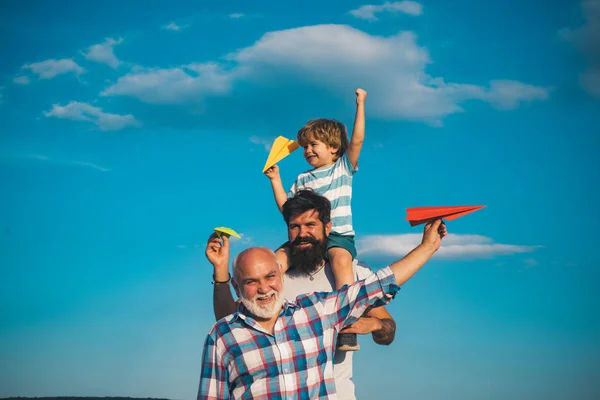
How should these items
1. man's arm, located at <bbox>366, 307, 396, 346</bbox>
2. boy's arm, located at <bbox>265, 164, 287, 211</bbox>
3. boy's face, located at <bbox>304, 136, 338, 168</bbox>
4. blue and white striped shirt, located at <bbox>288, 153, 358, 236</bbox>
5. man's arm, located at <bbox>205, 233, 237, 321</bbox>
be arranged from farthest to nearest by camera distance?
boy's arm, located at <bbox>265, 164, 287, 211</bbox> → boy's face, located at <bbox>304, 136, 338, 168</bbox> → blue and white striped shirt, located at <bbox>288, 153, 358, 236</bbox> → man's arm, located at <bbox>205, 233, 237, 321</bbox> → man's arm, located at <bbox>366, 307, 396, 346</bbox>

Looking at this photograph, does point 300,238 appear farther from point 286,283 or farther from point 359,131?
point 359,131

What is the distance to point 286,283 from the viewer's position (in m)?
7.84

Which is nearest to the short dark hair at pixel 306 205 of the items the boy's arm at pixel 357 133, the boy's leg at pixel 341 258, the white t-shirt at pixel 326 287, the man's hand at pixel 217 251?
the boy's leg at pixel 341 258

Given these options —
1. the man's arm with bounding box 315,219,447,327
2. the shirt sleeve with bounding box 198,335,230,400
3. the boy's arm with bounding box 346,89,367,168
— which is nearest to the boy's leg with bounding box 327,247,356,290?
the boy's arm with bounding box 346,89,367,168

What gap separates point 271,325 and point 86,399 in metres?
85.6

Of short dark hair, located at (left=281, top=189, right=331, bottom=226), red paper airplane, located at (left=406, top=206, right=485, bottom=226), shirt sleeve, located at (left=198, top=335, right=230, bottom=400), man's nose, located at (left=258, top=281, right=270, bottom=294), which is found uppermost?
short dark hair, located at (left=281, top=189, right=331, bottom=226)

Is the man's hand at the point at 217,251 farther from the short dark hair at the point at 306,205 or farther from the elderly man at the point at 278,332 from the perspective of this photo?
Answer: the elderly man at the point at 278,332

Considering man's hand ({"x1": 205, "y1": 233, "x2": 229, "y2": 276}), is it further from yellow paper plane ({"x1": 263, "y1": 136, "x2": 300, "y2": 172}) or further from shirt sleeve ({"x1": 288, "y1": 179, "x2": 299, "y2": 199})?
yellow paper plane ({"x1": 263, "y1": 136, "x2": 300, "y2": 172})

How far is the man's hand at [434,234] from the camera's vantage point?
19.3 ft

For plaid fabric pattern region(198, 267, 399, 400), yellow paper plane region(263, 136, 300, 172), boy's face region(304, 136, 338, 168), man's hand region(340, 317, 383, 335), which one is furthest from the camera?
yellow paper plane region(263, 136, 300, 172)

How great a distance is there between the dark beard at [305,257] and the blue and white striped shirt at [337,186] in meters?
0.64

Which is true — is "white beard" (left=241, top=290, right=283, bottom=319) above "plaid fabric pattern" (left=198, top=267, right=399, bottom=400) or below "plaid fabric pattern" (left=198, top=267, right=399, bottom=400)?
above

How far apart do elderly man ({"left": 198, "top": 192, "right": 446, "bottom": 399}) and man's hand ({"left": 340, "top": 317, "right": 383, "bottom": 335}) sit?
0.61 m

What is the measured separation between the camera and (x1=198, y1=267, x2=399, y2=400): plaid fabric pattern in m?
5.56
